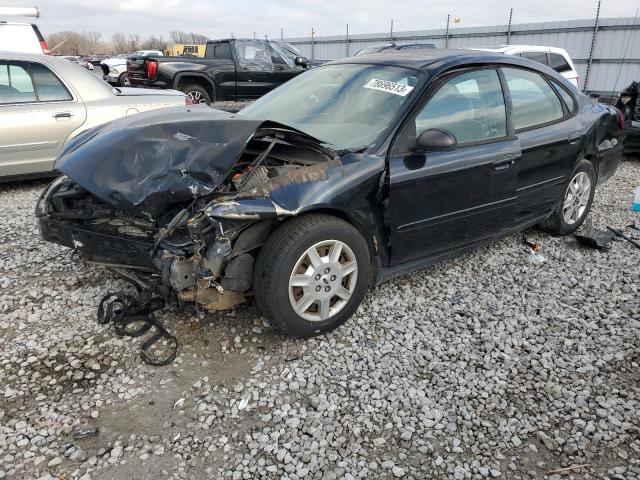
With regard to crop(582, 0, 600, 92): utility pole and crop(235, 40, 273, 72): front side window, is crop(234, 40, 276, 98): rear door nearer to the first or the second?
crop(235, 40, 273, 72): front side window

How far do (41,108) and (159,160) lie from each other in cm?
357

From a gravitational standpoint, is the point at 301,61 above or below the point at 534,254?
above

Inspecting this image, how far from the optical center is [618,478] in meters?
2.09

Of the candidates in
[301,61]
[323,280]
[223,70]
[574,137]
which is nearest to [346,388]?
[323,280]

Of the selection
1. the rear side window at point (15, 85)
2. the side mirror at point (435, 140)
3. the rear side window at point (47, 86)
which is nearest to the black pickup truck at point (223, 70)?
the rear side window at point (47, 86)

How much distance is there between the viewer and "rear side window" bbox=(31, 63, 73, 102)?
218 inches

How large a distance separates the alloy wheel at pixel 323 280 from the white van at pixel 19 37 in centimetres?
818

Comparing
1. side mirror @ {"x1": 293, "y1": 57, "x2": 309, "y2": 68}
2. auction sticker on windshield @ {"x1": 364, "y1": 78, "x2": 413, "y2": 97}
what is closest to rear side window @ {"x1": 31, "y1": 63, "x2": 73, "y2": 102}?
auction sticker on windshield @ {"x1": 364, "y1": 78, "x2": 413, "y2": 97}

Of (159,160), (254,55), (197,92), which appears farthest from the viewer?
(254,55)

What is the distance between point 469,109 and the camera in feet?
11.3

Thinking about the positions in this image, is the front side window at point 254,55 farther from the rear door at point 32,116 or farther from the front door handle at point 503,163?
the front door handle at point 503,163

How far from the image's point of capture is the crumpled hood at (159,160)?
2.68 m

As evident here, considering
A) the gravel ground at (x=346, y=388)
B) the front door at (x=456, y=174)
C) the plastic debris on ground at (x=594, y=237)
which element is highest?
the front door at (x=456, y=174)

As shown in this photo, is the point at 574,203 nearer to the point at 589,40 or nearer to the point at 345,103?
the point at 345,103
